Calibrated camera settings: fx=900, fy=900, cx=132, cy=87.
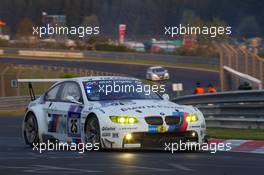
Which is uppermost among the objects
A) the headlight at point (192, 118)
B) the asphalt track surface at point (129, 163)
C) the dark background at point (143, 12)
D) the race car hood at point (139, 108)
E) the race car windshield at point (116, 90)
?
the dark background at point (143, 12)

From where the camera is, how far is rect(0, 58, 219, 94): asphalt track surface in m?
55.2

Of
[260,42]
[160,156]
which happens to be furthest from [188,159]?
[260,42]

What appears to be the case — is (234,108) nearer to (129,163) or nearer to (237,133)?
(237,133)

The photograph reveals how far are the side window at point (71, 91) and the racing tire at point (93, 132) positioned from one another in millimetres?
763

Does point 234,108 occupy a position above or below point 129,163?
above

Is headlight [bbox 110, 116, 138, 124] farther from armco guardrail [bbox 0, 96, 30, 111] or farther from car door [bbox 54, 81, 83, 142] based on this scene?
armco guardrail [bbox 0, 96, 30, 111]

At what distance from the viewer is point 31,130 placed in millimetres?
15531

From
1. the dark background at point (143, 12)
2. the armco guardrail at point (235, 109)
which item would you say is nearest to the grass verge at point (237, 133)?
the armco guardrail at point (235, 109)

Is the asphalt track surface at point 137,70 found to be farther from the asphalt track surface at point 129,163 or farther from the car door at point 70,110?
the asphalt track surface at point 129,163

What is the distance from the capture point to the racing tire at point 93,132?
43.8ft

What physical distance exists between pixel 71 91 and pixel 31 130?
51.3 inches

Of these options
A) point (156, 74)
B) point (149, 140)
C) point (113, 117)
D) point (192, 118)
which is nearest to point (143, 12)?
point (156, 74)

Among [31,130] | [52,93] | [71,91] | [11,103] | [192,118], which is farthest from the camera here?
[11,103]

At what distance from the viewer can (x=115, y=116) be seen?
43.4 feet
